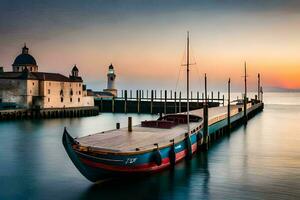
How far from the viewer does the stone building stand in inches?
3546

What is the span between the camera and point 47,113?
91375mm

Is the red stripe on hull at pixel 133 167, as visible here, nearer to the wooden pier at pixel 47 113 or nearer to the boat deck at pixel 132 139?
the boat deck at pixel 132 139

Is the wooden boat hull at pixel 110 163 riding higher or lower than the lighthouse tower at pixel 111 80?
lower

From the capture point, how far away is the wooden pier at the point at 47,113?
8250 cm

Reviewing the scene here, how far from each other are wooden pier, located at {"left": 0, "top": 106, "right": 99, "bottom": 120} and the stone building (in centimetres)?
171

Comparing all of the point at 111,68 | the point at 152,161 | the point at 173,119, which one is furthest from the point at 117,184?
the point at 111,68

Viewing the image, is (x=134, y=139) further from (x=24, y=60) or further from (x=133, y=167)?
(x=24, y=60)

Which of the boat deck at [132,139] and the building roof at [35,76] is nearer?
the boat deck at [132,139]

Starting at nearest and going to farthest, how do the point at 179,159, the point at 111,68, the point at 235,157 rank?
the point at 179,159 < the point at 235,157 < the point at 111,68

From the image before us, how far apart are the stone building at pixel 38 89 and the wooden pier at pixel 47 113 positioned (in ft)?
5.60

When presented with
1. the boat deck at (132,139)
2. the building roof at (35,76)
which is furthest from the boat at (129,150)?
the building roof at (35,76)

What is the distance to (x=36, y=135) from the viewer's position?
56.1 m

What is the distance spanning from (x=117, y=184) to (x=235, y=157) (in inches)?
673

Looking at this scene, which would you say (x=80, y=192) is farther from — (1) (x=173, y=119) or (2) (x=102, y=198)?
(1) (x=173, y=119)
